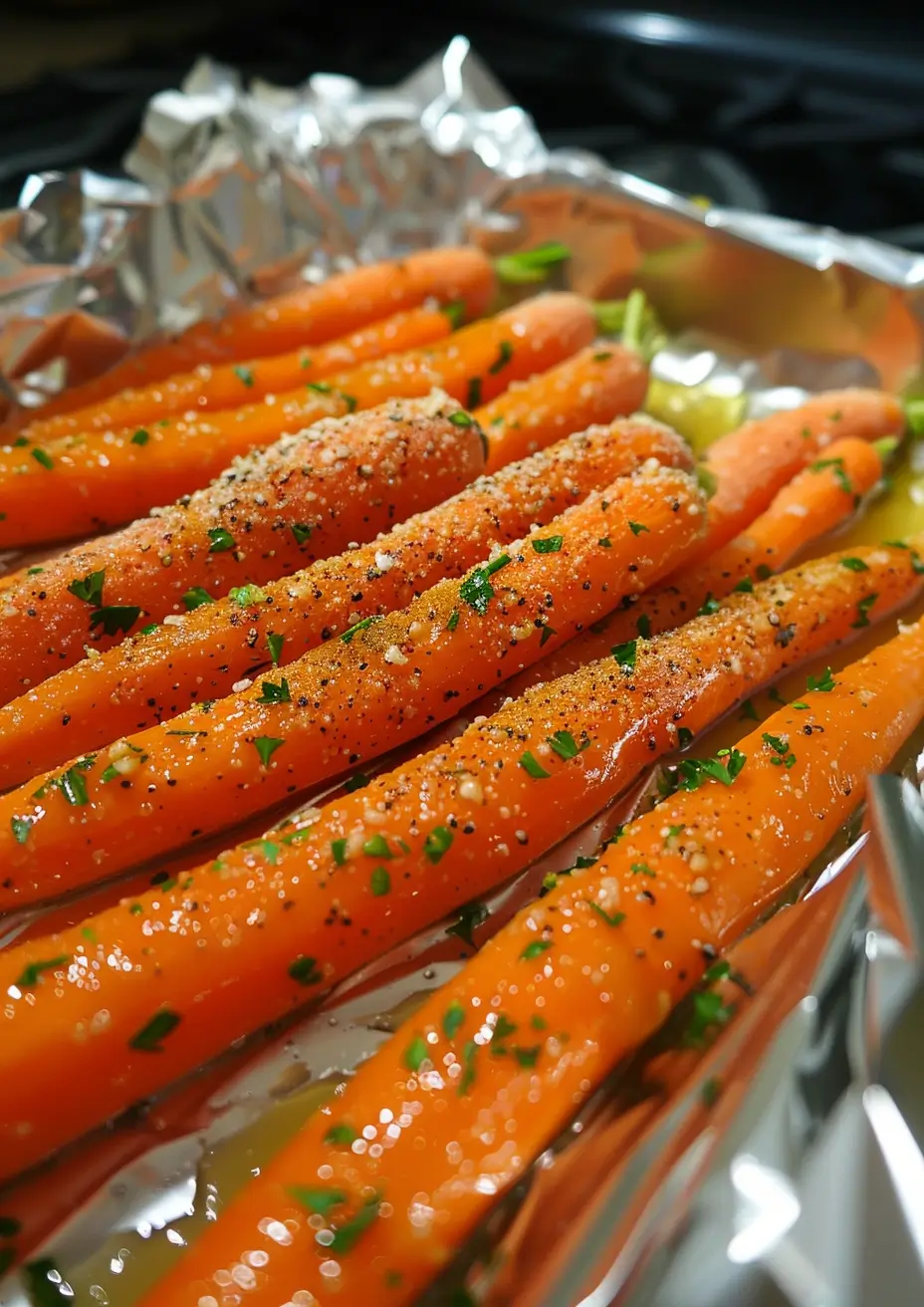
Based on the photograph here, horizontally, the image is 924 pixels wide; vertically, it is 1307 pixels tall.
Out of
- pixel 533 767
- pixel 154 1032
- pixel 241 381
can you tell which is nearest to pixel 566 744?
pixel 533 767

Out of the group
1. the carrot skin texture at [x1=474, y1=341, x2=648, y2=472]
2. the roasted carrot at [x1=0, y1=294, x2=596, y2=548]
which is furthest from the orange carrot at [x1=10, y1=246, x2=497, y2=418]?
the carrot skin texture at [x1=474, y1=341, x2=648, y2=472]

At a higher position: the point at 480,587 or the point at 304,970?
the point at 480,587

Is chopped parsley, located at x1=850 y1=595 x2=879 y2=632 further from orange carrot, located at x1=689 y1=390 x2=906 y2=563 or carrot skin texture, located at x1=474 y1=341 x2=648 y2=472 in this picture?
carrot skin texture, located at x1=474 y1=341 x2=648 y2=472

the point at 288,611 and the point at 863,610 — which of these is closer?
the point at 288,611

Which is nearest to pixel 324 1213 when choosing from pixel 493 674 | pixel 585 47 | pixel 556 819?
pixel 556 819

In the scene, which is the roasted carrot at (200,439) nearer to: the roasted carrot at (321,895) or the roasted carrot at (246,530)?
the roasted carrot at (246,530)

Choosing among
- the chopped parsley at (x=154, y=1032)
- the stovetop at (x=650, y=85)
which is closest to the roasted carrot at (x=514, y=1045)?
the chopped parsley at (x=154, y=1032)

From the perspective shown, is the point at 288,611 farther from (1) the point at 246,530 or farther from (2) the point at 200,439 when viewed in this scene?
(2) the point at 200,439
